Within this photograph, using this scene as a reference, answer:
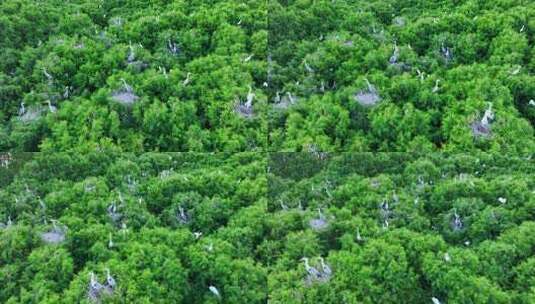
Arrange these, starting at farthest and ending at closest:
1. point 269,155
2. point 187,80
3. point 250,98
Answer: point 187,80 < point 250,98 < point 269,155

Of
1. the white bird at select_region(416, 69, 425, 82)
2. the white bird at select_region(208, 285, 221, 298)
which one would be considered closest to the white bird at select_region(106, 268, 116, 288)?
the white bird at select_region(208, 285, 221, 298)

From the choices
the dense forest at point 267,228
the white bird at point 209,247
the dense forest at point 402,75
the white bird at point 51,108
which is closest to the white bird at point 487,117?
the dense forest at point 402,75

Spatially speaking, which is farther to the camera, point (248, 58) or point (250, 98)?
point (248, 58)

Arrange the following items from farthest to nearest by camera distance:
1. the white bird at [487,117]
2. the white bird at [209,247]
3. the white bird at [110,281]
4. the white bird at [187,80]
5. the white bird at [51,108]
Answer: the white bird at [187,80], the white bird at [51,108], the white bird at [487,117], the white bird at [209,247], the white bird at [110,281]

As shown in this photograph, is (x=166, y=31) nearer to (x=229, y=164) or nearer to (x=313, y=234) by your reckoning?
(x=229, y=164)

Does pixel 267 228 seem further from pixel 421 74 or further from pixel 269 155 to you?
pixel 421 74

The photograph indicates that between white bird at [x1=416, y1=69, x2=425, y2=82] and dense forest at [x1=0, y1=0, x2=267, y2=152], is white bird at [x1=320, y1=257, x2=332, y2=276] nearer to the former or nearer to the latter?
dense forest at [x1=0, y1=0, x2=267, y2=152]

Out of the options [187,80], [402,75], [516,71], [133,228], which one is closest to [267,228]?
[133,228]

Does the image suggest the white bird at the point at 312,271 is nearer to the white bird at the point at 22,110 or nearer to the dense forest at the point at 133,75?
the dense forest at the point at 133,75
